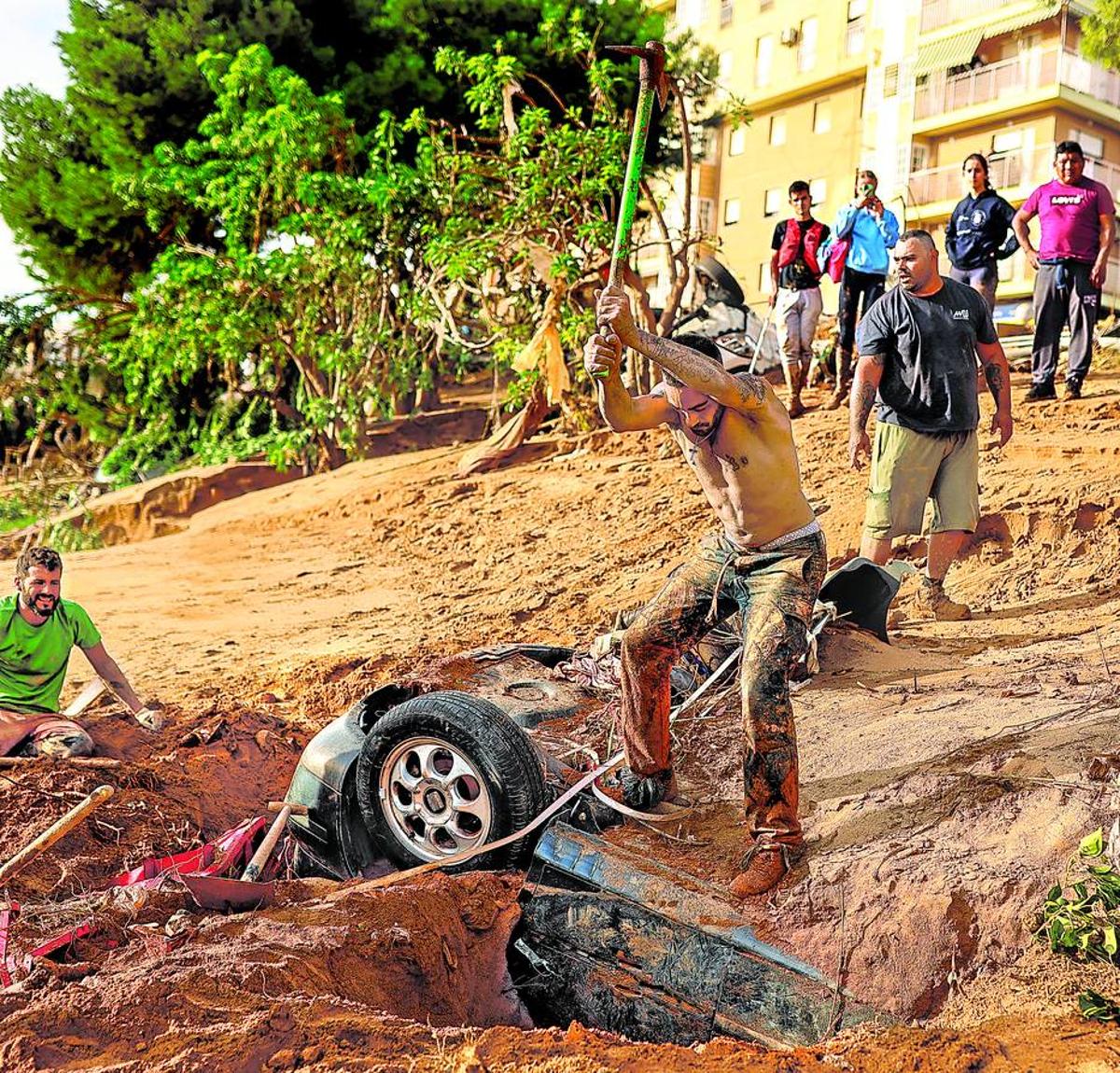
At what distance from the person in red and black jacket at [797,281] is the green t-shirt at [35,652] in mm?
6556

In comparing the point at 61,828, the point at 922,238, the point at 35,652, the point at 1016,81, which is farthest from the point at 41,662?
the point at 1016,81

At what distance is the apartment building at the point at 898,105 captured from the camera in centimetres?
2308

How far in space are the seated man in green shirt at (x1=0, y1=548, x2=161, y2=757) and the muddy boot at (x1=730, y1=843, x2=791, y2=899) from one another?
351 centimetres

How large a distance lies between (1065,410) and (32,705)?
7542mm

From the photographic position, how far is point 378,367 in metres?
15.1

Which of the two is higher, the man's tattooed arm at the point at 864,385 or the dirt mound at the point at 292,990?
the man's tattooed arm at the point at 864,385

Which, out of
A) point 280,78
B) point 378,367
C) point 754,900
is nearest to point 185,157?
point 280,78

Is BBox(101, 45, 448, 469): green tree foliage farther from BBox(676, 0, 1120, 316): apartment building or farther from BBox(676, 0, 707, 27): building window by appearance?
BBox(676, 0, 707, 27): building window

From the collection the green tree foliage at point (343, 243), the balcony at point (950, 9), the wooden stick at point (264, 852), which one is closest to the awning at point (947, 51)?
the balcony at point (950, 9)

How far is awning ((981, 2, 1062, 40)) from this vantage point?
2267 cm

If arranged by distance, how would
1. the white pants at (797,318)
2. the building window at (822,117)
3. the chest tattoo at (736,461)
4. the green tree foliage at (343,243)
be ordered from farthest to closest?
1. the building window at (822,117)
2. the green tree foliage at (343,243)
3. the white pants at (797,318)
4. the chest tattoo at (736,461)

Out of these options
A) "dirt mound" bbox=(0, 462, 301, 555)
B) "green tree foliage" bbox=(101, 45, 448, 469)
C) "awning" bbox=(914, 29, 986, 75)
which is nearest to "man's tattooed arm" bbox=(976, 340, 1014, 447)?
"green tree foliage" bbox=(101, 45, 448, 469)

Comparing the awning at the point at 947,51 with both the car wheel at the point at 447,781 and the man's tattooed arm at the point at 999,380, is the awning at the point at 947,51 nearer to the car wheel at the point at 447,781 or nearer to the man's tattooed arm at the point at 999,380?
the man's tattooed arm at the point at 999,380

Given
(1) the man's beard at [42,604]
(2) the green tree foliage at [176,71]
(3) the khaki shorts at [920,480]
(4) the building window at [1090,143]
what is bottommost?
(1) the man's beard at [42,604]
